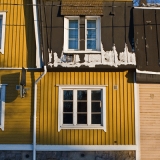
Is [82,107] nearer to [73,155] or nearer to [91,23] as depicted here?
[73,155]

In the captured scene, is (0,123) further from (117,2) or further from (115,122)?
(117,2)

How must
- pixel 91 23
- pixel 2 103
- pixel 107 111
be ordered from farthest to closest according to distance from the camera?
1. pixel 91 23
2. pixel 2 103
3. pixel 107 111

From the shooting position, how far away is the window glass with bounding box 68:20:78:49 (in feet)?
35.5

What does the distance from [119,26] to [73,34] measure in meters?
1.62

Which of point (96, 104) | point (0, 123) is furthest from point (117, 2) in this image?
point (0, 123)

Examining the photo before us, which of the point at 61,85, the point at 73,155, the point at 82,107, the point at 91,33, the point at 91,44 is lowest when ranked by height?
the point at 73,155

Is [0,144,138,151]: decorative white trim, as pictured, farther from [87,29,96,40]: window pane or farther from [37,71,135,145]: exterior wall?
[87,29,96,40]: window pane

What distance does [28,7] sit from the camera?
1087 cm

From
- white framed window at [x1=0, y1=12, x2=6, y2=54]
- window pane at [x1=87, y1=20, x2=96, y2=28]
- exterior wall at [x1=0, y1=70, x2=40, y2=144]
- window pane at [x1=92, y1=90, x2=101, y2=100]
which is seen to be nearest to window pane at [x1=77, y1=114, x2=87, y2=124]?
window pane at [x1=92, y1=90, x2=101, y2=100]

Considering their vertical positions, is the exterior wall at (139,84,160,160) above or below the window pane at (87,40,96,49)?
below

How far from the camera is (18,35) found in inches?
422

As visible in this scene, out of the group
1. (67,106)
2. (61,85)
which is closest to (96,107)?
(67,106)

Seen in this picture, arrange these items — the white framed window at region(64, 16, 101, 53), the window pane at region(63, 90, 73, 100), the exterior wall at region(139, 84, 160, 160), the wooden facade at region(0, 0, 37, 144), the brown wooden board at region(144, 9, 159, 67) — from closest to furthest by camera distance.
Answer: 1. the exterior wall at region(139, 84, 160, 160)
2. the wooden facade at region(0, 0, 37, 144)
3. the brown wooden board at region(144, 9, 159, 67)
4. the window pane at region(63, 90, 73, 100)
5. the white framed window at region(64, 16, 101, 53)

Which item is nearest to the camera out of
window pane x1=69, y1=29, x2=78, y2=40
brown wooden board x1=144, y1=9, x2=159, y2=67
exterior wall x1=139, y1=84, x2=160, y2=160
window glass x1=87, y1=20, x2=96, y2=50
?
exterior wall x1=139, y1=84, x2=160, y2=160
